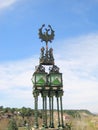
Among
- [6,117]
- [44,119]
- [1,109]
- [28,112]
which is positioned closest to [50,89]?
[44,119]

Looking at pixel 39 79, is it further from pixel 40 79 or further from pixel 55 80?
pixel 55 80

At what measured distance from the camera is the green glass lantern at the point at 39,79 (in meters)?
21.9

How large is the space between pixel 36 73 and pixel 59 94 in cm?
207

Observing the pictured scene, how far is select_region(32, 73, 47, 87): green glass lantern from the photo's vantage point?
2191cm

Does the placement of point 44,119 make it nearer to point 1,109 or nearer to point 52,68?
point 52,68

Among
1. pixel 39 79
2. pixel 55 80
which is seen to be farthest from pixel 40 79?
pixel 55 80

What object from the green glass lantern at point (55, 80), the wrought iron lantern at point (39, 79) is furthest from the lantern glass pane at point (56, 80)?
the wrought iron lantern at point (39, 79)

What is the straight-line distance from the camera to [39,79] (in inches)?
865

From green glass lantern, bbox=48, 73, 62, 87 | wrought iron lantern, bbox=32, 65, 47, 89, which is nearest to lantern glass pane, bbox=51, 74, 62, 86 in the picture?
green glass lantern, bbox=48, 73, 62, 87

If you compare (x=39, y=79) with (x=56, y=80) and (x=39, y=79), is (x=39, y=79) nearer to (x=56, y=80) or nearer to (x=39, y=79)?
(x=39, y=79)

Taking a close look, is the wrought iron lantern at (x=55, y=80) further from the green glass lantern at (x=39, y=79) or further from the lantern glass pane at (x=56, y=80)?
the green glass lantern at (x=39, y=79)

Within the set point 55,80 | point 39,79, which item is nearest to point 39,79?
point 39,79

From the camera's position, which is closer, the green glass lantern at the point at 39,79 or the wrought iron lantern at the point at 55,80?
the green glass lantern at the point at 39,79

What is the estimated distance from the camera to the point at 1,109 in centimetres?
14625
